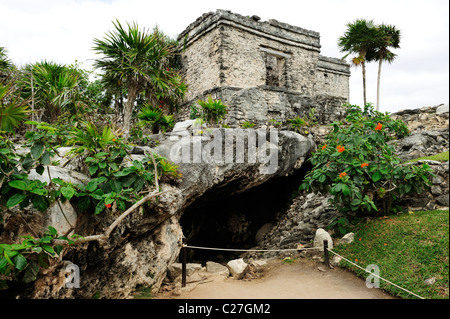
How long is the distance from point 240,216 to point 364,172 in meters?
4.73

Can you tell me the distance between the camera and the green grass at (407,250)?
3.99m

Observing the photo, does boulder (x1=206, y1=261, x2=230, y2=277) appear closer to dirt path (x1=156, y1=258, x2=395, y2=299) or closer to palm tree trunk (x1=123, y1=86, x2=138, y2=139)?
dirt path (x1=156, y1=258, x2=395, y2=299)

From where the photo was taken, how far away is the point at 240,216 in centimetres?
955

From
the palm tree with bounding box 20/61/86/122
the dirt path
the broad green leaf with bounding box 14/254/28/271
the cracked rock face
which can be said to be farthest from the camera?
the palm tree with bounding box 20/61/86/122

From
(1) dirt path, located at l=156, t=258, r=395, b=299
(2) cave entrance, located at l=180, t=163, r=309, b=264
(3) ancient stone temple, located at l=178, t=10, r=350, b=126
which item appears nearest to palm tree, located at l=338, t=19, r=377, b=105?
(3) ancient stone temple, located at l=178, t=10, r=350, b=126

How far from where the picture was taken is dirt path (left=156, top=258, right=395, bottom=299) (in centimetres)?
437

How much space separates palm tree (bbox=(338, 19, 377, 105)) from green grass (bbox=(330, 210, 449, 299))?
370 inches

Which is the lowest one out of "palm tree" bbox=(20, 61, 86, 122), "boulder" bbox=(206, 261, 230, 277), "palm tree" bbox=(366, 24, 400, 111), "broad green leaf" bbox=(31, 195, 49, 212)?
"boulder" bbox=(206, 261, 230, 277)

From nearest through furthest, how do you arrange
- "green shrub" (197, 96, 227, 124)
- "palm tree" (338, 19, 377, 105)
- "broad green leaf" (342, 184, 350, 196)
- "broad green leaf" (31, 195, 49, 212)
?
"broad green leaf" (31, 195, 49, 212) < "broad green leaf" (342, 184, 350, 196) < "green shrub" (197, 96, 227, 124) < "palm tree" (338, 19, 377, 105)

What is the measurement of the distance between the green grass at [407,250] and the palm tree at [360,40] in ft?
30.8

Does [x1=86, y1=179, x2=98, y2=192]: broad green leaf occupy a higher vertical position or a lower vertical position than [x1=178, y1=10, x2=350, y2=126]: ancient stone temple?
lower

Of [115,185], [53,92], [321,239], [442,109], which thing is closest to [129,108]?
[53,92]

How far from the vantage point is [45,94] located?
706 centimetres
